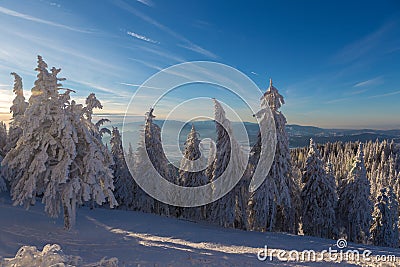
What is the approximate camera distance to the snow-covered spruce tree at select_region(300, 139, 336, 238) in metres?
25.0

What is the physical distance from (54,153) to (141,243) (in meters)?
7.08

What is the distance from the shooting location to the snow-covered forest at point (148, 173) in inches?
547

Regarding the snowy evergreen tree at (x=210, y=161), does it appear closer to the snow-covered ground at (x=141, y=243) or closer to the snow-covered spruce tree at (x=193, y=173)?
the snow-covered spruce tree at (x=193, y=173)

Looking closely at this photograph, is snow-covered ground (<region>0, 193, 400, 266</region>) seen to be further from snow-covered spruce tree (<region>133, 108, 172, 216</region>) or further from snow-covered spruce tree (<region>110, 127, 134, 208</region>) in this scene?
snow-covered spruce tree (<region>110, 127, 134, 208</region>)

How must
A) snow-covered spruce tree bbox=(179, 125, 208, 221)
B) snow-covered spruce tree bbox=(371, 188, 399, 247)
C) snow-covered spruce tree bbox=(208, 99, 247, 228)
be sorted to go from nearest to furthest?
1. snow-covered spruce tree bbox=(208, 99, 247, 228)
2. snow-covered spruce tree bbox=(179, 125, 208, 221)
3. snow-covered spruce tree bbox=(371, 188, 399, 247)

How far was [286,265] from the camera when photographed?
9594 millimetres

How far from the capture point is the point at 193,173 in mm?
28844

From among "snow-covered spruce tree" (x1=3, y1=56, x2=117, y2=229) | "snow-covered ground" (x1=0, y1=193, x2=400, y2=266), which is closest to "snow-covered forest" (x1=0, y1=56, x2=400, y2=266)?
"snow-covered spruce tree" (x1=3, y1=56, x2=117, y2=229)

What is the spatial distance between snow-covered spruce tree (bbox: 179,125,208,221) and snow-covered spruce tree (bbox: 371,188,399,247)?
2054cm

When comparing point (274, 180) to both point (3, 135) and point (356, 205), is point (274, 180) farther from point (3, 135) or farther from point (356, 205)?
point (3, 135)

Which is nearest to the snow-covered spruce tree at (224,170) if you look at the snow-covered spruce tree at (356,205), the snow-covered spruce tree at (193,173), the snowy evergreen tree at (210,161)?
the snowy evergreen tree at (210,161)

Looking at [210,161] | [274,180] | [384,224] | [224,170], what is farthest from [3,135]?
[384,224]

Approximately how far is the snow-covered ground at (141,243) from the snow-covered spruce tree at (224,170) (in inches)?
213

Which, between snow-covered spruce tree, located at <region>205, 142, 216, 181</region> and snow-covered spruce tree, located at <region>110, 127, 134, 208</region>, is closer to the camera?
snow-covered spruce tree, located at <region>205, 142, 216, 181</region>
